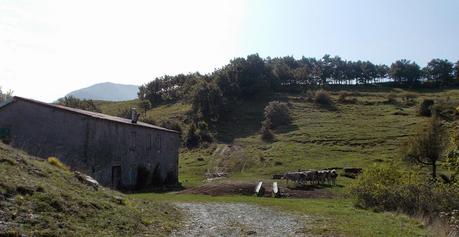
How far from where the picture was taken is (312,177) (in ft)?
160

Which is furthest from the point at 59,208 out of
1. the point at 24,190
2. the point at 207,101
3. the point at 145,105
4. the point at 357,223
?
the point at 145,105

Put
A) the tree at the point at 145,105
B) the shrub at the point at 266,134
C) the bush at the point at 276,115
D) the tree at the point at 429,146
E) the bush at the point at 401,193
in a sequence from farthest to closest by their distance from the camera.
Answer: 1. the tree at the point at 145,105
2. the bush at the point at 276,115
3. the shrub at the point at 266,134
4. the tree at the point at 429,146
5. the bush at the point at 401,193

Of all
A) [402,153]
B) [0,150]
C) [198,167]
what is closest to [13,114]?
[0,150]

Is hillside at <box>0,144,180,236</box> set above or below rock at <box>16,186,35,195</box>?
below

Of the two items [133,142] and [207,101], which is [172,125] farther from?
[133,142]

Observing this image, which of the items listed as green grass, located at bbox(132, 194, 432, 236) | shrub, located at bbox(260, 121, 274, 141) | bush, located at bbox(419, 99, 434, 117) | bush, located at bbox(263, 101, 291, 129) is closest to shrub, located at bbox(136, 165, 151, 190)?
green grass, located at bbox(132, 194, 432, 236)

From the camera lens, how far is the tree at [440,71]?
146725 mm

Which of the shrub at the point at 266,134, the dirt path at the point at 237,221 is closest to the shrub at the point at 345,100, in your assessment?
the shrub at the point at 266,134

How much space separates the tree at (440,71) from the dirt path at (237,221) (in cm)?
13423

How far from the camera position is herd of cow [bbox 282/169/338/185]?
48406 millimetres

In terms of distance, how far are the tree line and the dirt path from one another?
238 ft

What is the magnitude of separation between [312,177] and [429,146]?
494 inches

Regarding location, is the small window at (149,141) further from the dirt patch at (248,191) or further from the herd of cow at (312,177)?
the herd of cow at (312,177)

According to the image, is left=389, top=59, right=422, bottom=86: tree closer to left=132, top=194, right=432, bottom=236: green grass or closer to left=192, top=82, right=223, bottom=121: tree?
left=192, top=82, right=223, bottom=121: tree
